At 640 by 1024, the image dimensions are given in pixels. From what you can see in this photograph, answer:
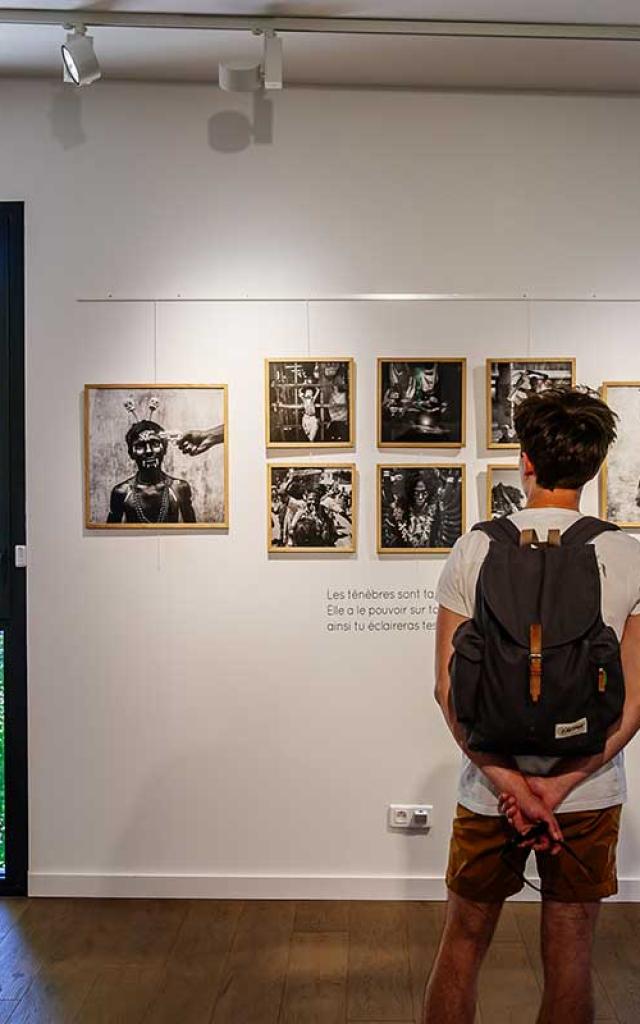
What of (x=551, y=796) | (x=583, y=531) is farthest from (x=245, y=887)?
(x=583, y=531)

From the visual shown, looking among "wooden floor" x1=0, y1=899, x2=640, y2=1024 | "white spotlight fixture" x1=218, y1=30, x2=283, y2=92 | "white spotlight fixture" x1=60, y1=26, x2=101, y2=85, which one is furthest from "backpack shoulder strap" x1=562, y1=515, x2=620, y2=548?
"white spotlight fixture" x1=60, y1=26, x2=101, y2=85

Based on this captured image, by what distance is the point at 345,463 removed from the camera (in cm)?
327

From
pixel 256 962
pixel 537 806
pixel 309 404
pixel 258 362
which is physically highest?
pixel 258 362

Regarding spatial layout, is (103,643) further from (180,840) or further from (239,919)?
(239,919)

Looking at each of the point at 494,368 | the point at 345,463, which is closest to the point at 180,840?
the point at 345,463

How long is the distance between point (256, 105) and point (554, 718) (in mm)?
2437

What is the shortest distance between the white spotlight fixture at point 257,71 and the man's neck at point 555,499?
5.70ft

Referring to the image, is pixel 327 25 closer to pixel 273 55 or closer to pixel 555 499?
pixel 273 55

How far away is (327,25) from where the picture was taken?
9.36ft

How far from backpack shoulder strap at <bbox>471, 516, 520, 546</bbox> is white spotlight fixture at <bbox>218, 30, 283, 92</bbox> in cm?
176

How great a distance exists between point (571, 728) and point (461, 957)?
50 centimetres

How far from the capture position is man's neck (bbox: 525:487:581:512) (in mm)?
1826

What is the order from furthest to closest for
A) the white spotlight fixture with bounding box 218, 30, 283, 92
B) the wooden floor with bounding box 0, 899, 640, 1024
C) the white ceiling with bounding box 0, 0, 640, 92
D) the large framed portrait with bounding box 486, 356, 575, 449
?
1. the large framed portrait with bounding box 486, 356, 575, 449
2. the white spotlight fixture with bounding box 218, 30, 283, 92
3. the white ceiling with bounding box 0, 0, 640, 92
4. the wooden floor with bounding box 0, 899, 640, 1024

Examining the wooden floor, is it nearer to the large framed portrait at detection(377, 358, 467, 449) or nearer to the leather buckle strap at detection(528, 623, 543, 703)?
the leather buckle strap at detection(528, 623, 543, 703)
